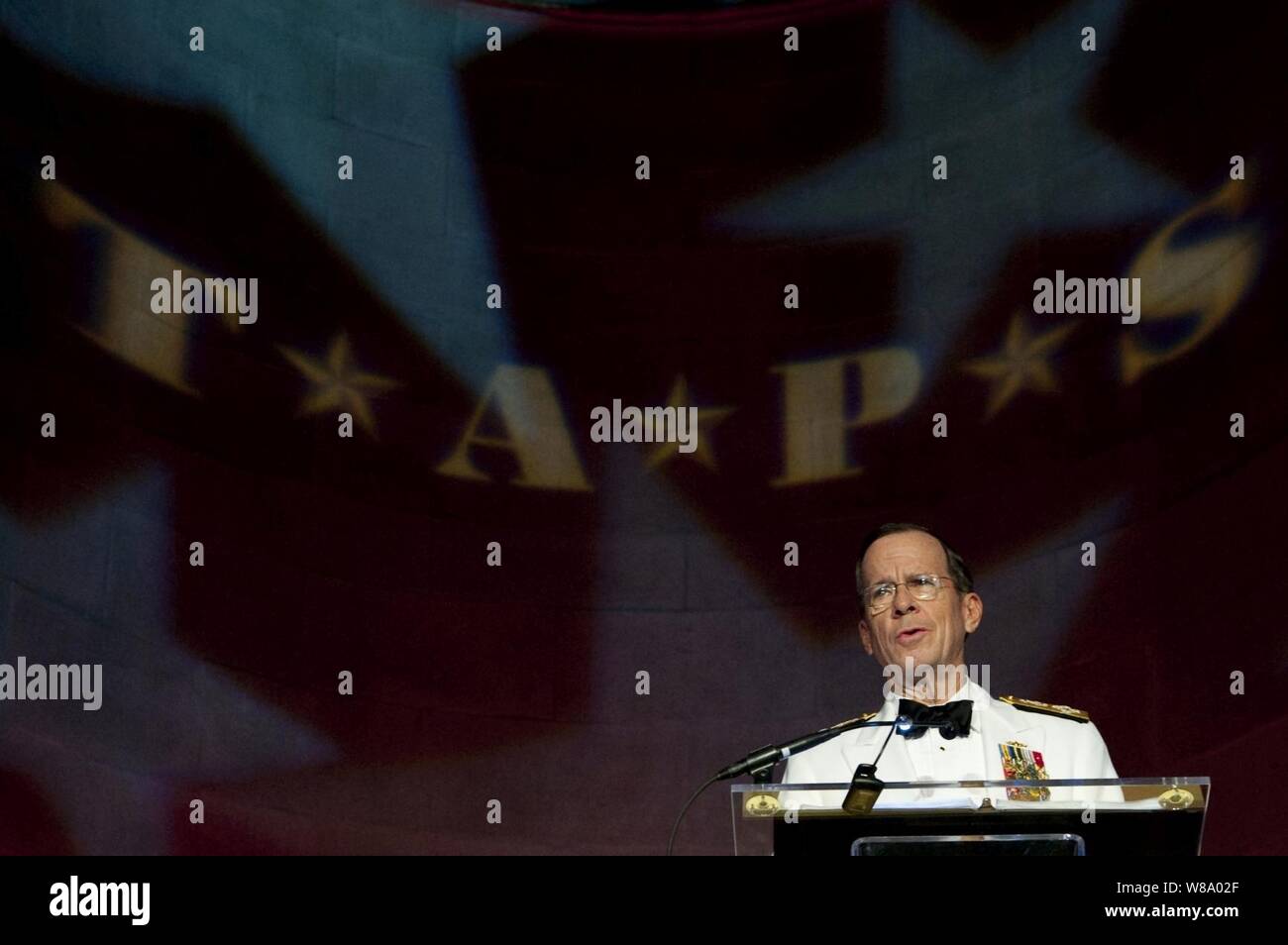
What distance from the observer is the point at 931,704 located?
3.37 m

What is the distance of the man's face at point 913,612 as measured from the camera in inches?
139

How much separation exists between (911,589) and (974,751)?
0.40m

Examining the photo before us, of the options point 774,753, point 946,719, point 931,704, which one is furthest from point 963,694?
point 774,753

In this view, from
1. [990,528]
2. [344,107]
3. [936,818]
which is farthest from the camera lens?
[344,107]

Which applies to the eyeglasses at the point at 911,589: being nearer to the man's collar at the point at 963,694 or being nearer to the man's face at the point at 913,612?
the man's face at the point at 913,612

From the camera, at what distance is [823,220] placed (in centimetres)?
611

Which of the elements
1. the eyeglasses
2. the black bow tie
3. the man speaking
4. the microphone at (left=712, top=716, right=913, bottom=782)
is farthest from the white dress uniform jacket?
the microphone at (left=712, top=716, right=913, bottom=782)

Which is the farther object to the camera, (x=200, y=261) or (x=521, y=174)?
(x=521, y=174)

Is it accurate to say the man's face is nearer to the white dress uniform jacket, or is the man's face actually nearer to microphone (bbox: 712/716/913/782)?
the white dress uniform jacket

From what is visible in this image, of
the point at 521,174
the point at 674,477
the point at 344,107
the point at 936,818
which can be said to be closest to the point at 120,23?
the point at 344,107

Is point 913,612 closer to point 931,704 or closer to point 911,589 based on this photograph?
point 911,589

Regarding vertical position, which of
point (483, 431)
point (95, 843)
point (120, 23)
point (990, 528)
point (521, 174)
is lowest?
point (95, 843)

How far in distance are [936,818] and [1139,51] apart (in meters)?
4.36

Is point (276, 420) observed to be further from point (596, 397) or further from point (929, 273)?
point (929, 273)
